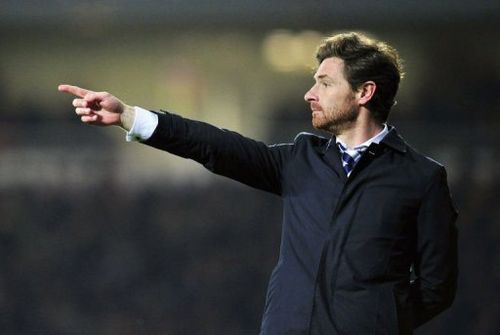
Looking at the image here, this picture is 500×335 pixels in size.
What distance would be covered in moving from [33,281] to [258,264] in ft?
4.50

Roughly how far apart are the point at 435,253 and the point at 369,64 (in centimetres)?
53

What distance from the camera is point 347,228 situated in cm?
265

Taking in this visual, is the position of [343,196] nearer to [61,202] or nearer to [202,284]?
[202,284]

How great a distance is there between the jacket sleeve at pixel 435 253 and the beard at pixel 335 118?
0.89 feet

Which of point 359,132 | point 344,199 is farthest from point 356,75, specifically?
point 344,199

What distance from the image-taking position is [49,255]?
6414mm

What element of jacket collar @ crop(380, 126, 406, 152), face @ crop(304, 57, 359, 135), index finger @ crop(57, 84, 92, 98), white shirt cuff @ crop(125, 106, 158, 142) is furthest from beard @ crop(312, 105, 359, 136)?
index finger @ crop(57, 84, 92, 98)

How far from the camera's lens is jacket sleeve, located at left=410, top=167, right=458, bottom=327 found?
2699 mm

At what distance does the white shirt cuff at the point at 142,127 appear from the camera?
2.63m

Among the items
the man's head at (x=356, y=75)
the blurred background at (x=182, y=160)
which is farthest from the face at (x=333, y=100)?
the blurred background at (x=182, y=160)

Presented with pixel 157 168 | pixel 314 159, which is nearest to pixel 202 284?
pixel 157 168

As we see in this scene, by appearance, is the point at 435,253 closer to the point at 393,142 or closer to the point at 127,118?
the point at 393,142

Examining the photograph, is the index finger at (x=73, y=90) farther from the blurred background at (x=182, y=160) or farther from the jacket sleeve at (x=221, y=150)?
the blurred background at (x=182, y=160)

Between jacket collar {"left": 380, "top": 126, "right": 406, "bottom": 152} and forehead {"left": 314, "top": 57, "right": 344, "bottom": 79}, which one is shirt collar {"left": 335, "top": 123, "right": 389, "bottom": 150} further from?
forehead {"left": 314, "top": 57, "right": 344, "bottom": 79}
